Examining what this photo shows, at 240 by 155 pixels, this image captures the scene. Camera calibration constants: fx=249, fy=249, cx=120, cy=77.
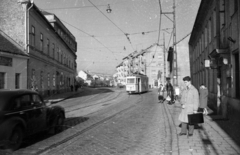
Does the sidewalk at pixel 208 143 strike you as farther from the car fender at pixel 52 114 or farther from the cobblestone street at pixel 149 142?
the car fender at pixel 52 114

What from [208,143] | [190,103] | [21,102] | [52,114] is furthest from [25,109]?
[208,143]

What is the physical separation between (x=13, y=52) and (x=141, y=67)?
75.3 meters

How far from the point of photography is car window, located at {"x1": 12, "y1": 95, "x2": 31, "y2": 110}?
6.42 metres

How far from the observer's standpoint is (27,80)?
72.9ft

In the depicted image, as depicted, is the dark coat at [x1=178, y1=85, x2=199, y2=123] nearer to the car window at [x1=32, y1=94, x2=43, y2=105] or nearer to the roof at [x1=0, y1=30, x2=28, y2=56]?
the car window at [x1=32, y1=94, x2=43, y2=105]

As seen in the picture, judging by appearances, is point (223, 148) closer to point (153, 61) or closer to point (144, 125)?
point (144, 125)

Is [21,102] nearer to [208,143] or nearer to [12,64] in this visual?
[208,143]

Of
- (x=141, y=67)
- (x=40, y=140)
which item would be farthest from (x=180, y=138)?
(x=141, y=67)

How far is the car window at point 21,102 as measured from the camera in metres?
6.42

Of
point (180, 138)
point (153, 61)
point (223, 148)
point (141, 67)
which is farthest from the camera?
point (141, 67)

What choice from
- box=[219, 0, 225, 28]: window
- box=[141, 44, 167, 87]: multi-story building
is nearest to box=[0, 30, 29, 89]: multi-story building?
box=[219, 0, 225, 28]: window

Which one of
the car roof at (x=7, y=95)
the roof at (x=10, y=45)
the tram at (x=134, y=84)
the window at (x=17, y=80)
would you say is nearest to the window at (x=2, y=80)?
the window at (x=17, y=80)

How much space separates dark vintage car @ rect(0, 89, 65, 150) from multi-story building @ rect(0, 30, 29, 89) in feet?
41.1

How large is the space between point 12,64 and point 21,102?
1463cm
